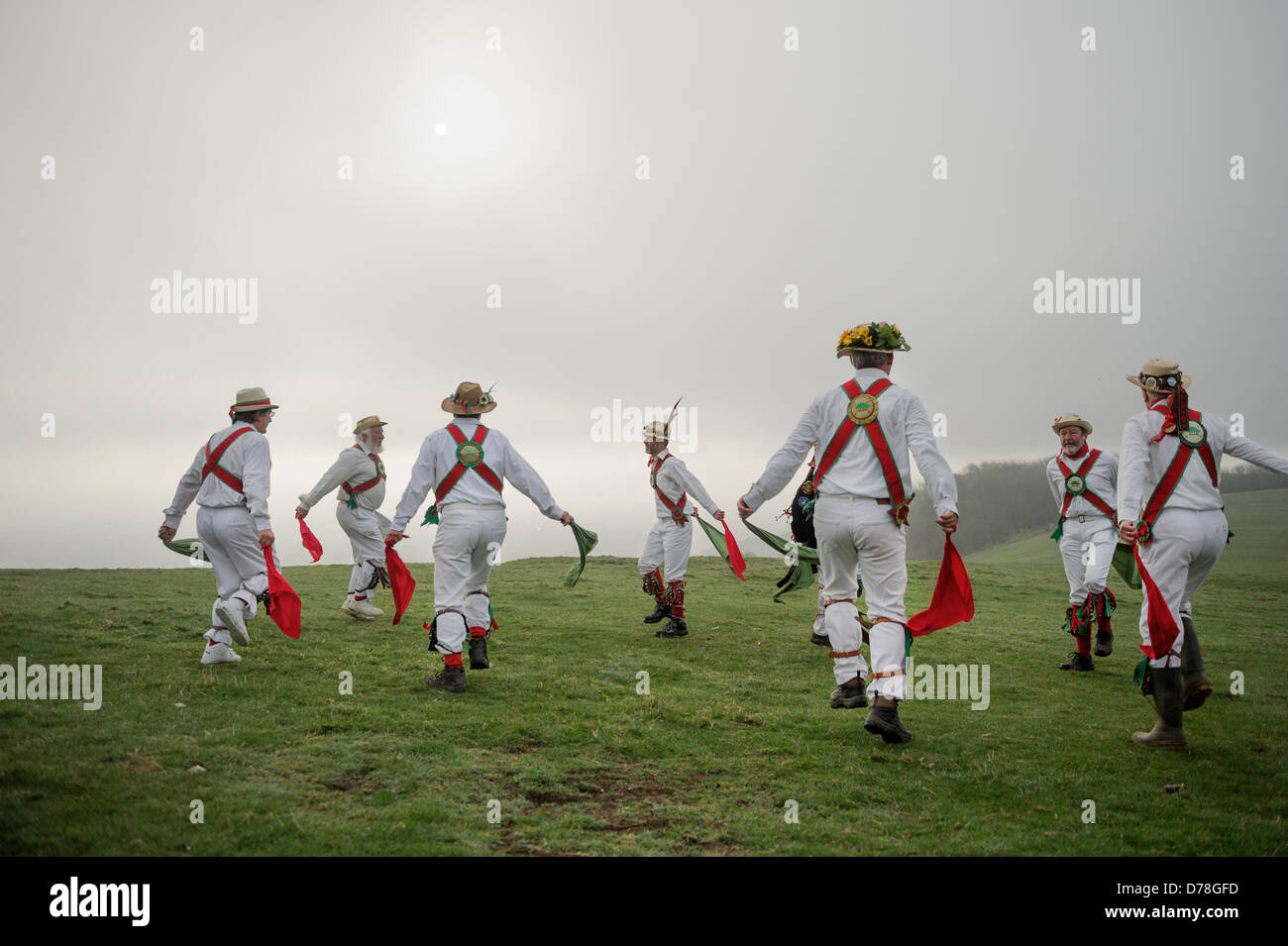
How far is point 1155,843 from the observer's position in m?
4.96

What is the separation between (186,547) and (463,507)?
3.83 meters

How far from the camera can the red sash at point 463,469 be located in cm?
879

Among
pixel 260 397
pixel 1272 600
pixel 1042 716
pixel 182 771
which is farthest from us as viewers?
pixel 1272 600

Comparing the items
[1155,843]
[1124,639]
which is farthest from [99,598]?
[1124,639]

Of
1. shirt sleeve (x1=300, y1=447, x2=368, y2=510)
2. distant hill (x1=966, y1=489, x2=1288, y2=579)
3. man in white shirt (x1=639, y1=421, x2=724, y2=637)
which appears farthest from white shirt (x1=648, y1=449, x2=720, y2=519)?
distant hill (x1=966, y1=489, x2=1288, y2=579)

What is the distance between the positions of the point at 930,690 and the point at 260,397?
7716mm

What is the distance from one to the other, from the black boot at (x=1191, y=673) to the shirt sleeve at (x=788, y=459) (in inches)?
124

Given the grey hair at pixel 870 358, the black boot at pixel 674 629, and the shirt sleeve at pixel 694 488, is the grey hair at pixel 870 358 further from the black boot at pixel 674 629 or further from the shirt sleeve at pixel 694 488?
the black boot at pixel 674 629

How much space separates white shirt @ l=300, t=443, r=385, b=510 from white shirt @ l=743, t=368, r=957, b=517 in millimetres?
7550

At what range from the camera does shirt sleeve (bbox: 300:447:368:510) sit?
12.6 metres

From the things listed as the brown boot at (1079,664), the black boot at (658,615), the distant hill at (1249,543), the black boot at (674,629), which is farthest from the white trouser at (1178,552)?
the distant hill at (1249,543)

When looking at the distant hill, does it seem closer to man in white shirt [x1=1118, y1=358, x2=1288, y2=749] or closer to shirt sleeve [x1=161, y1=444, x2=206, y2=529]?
man in white shirt [x1=1118, y1=358, x2=1288, y2=749]
